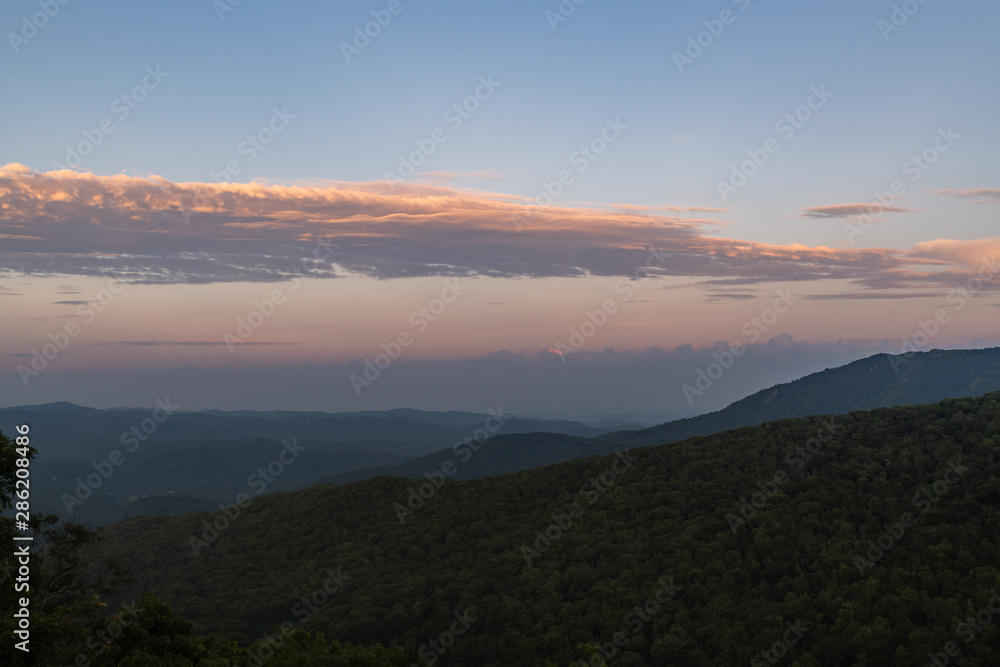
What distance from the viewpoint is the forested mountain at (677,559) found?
55.3 meters

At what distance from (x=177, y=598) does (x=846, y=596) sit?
9650 cm

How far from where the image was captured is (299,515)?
404 feet

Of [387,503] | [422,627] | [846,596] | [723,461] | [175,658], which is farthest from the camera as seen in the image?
[387,503]

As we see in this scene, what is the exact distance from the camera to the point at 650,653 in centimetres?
5984

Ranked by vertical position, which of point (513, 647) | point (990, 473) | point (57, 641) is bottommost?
point (513, 647)

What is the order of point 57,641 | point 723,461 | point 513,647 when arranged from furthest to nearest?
point 723,461 → point 513,647 → point 57,641

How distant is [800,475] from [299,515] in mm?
92699

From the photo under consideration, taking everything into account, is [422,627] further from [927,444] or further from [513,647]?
[927,444]

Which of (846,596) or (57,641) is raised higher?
(57,641)

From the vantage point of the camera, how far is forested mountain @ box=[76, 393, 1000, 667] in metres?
55.3

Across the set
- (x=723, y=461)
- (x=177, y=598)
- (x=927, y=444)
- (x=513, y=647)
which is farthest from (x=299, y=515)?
(x=927, y=444)

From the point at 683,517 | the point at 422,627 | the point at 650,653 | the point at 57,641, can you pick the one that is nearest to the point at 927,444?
the point at 683,517

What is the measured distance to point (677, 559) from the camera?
7138cm

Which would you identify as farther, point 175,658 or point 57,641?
point 175,658
